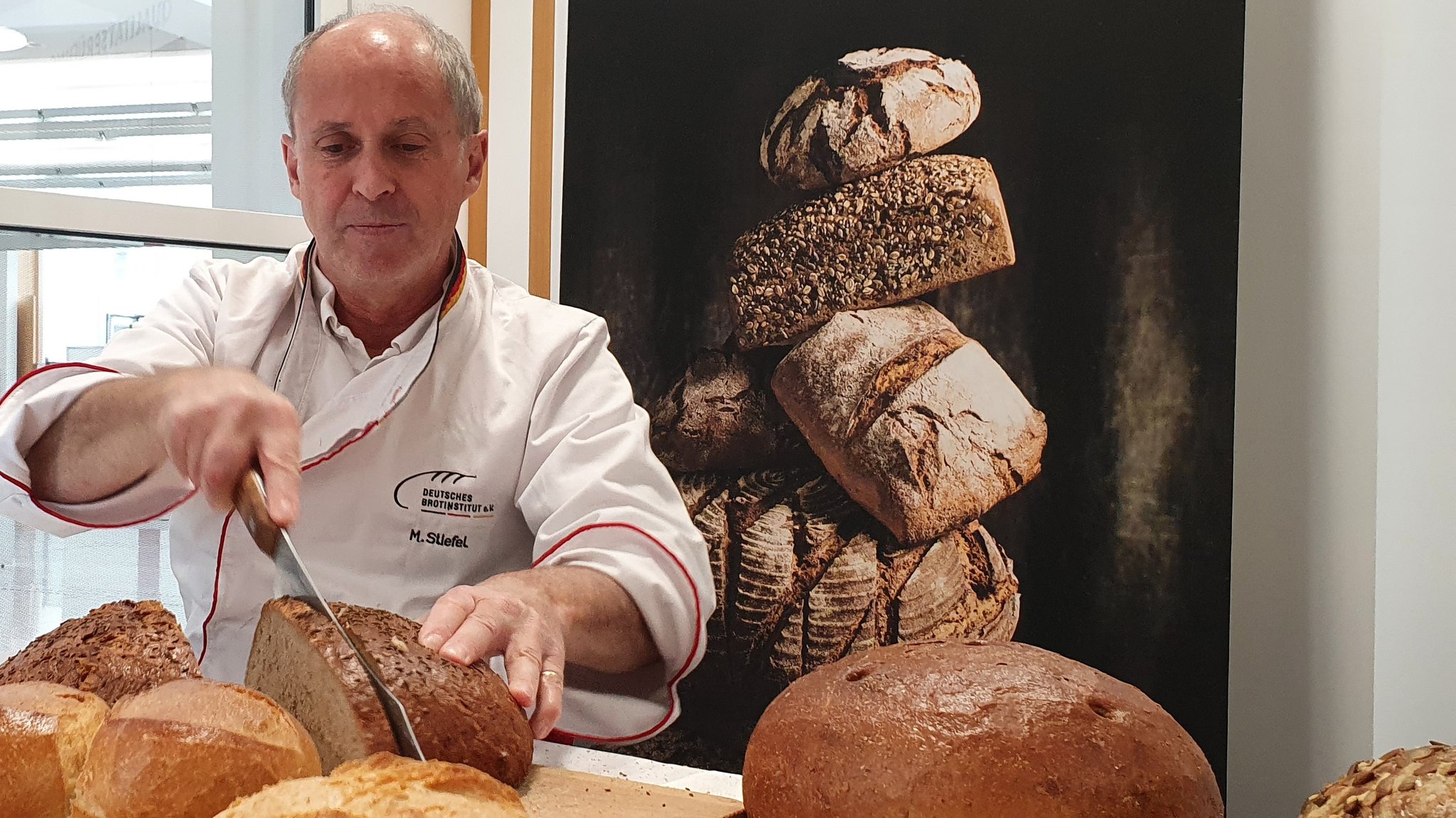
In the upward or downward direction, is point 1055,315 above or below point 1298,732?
above

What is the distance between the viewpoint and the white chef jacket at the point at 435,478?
4.16 feet

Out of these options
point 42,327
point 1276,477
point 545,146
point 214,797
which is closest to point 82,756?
point 214,797

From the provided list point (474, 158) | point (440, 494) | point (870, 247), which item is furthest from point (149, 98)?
point (870, 247)

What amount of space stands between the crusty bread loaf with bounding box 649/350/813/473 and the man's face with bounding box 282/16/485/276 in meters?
0.69

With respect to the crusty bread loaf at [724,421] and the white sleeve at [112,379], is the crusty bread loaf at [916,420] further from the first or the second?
the white sleeve at [112,379]

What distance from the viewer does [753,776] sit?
2.67ft

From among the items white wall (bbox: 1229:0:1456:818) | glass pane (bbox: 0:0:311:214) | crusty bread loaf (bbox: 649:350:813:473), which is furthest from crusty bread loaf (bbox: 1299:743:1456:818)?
glass pane (bbox: 0:0:311:214)

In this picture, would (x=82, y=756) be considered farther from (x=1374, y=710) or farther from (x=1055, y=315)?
(x=1374, y=710)

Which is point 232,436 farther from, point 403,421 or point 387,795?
point 403,421

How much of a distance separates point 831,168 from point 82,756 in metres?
1.51

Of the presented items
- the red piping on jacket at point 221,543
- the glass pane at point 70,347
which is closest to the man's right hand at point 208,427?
the red piping on jacket at point 221,543

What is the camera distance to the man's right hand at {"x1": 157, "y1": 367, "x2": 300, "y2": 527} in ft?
2.72

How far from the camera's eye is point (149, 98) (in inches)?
69.5

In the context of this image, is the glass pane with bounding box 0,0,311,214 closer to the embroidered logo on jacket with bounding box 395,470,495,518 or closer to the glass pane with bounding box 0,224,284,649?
the glass pane with bounding box 0,224,284,649
